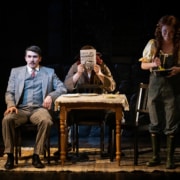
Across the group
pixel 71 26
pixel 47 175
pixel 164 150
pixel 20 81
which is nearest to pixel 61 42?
pixel 71 26

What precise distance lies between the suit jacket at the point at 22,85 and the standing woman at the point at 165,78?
1.05m

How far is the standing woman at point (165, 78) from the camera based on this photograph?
5035 millimetres

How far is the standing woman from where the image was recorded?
198 inches

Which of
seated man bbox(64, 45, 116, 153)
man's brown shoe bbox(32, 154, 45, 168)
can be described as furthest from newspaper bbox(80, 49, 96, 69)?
man's brown shoe bbox(32, 154, 45, 168)

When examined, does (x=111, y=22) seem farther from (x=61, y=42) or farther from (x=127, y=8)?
(x=61, y=42)

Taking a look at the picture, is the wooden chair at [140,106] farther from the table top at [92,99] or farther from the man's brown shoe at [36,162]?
the man's brown shoe at [36,162]

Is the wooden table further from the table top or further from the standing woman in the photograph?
the standing woman

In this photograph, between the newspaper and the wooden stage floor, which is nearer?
the wooden stage floor

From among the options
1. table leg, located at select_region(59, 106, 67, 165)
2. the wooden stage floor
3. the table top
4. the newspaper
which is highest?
the newspaper

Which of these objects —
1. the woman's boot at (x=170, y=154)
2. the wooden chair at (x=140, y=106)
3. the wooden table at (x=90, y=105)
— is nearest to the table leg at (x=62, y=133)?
the wooden table at (x=90, y=105)

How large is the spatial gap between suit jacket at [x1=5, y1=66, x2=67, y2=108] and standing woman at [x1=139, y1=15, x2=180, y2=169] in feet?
3.45

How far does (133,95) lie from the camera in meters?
6.98

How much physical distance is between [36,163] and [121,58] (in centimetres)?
256

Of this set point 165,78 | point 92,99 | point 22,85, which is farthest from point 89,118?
point 165,78
